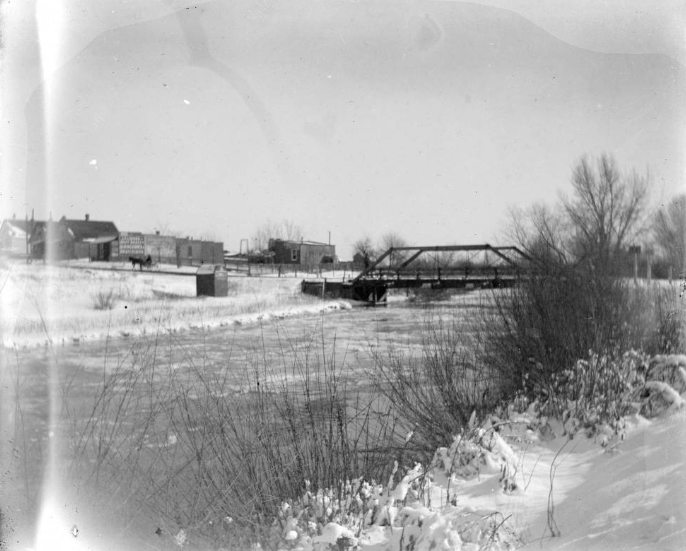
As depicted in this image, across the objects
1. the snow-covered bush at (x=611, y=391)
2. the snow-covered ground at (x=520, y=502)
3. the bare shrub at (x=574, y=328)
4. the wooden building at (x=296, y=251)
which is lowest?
the snow-covered ground at (x=520, y=502)

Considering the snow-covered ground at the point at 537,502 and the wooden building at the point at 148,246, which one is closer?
the snow-covered ground at the point at 537,502

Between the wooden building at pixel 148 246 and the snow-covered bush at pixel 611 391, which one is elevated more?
the wooden building at pixel 148 246

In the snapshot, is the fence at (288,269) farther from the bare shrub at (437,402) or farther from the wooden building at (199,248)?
the bare shrub at (437,402)

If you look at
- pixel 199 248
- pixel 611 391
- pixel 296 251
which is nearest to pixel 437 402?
pixel 611 391

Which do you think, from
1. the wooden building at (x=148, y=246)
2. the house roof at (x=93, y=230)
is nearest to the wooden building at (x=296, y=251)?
the wooden building at (x=148, y=246)

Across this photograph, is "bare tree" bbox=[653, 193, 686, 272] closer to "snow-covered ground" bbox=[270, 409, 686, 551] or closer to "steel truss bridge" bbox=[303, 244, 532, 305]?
"snow-covered ground" bbox=[270, 409, 686, 551]

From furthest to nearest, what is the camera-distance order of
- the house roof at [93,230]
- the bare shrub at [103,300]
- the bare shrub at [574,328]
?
the house roof at [93,230] < the bare shrub at [103,300] < the bare shrub at [574,328]

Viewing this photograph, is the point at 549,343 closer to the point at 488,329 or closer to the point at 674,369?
the point at 488,329
